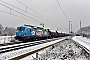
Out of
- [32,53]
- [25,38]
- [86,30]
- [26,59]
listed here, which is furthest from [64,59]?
[86,30]

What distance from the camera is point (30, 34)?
32219mm

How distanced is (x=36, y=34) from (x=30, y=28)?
116 inches

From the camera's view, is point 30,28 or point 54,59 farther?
point 30,28

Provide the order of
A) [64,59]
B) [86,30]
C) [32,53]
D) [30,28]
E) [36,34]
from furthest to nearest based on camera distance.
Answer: [86,30]
[36,34]
[30,28]
[32,53]
[64,59]

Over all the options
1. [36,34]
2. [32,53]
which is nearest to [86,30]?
[36,34]

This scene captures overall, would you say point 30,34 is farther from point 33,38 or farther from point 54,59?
point 54,59

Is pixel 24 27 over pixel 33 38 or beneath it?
over

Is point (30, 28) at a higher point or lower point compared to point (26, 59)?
higher

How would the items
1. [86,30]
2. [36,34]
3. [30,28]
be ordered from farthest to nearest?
[86,30] < [36,34] < [30,28]

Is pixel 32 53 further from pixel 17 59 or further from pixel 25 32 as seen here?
pixel 25 32

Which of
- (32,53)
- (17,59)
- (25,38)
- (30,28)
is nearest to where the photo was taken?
(17,59)

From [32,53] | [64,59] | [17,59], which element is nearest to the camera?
[17,59]

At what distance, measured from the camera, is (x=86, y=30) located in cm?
15762

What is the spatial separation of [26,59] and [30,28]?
74.7 feet
